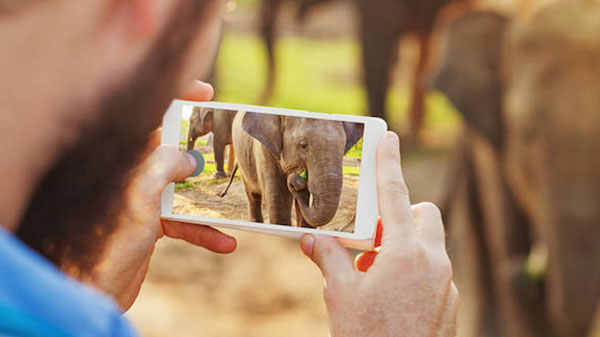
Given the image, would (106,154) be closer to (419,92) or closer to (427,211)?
(427,211)

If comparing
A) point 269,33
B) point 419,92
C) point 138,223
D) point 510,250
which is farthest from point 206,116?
point 419,92

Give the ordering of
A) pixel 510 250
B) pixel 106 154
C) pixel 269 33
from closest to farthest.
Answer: pixel 106 154 < pixel 510 250 < pixel 269 33

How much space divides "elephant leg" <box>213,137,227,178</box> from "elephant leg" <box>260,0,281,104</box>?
4.98 metres

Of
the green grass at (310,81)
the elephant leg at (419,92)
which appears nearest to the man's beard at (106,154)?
the green grass at (310,81)

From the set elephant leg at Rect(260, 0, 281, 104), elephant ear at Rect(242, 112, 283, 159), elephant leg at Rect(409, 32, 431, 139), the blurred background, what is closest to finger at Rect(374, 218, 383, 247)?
elephant ear at Rect(242, 112, 283, 159)

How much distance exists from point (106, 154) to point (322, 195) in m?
0.29

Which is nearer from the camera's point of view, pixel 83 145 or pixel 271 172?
pixel 83 145

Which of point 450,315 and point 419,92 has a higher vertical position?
point 450,315

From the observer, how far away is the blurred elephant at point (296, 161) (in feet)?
2.45

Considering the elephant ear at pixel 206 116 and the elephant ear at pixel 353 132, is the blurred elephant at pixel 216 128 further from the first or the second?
the elephant ear at pixel 353 132

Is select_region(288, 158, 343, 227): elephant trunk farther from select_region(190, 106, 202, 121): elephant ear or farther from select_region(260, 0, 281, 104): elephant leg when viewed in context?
select_region(260, 0, 281, 104): elephant leg

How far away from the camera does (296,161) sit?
0.79 m

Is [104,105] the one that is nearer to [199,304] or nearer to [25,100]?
[25,100]

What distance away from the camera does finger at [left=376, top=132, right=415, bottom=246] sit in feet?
2.29
